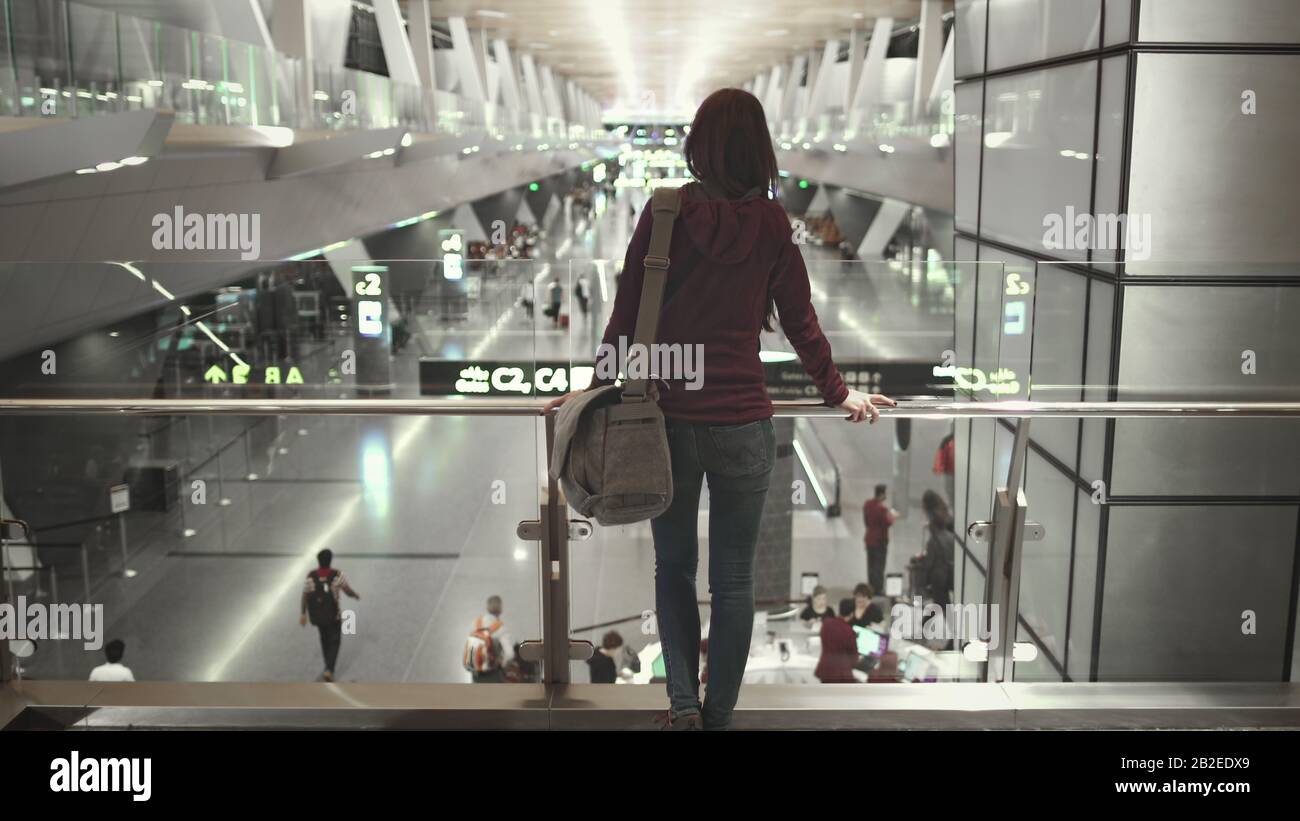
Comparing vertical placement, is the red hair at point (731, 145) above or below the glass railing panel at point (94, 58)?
below

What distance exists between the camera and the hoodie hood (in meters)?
2.26

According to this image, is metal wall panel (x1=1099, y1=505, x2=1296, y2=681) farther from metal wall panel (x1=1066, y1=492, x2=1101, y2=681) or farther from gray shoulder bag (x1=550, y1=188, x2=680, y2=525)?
gray shoulder bag (x1=550, y1=188, x2=680, y2=525)

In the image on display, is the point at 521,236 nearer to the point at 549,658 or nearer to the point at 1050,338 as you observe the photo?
the point at 1050,338

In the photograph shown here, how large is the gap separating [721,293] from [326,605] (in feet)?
12.5

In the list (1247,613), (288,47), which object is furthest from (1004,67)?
(288,47)

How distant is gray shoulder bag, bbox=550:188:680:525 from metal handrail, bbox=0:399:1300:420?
470 mm

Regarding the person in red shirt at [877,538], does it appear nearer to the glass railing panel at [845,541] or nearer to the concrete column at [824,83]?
the glass railing panel at [845,541]

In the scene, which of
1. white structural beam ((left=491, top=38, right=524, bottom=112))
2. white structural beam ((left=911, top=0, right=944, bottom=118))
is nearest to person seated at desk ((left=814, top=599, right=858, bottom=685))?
white structural beam ((left=911, top=0, right=944, bottom=118))

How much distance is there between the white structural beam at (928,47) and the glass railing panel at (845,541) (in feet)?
65.2

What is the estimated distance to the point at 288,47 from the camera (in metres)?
17.2

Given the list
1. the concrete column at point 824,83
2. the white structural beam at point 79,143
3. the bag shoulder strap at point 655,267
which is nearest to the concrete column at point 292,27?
the white structural beam at point 79,143

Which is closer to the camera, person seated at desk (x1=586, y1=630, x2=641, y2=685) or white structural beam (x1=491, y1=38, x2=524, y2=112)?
person seated at desk (x1=586, y1=630, x2=641, y2=685)

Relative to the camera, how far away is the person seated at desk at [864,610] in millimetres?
3338

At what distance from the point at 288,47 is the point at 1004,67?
44.6 feet
